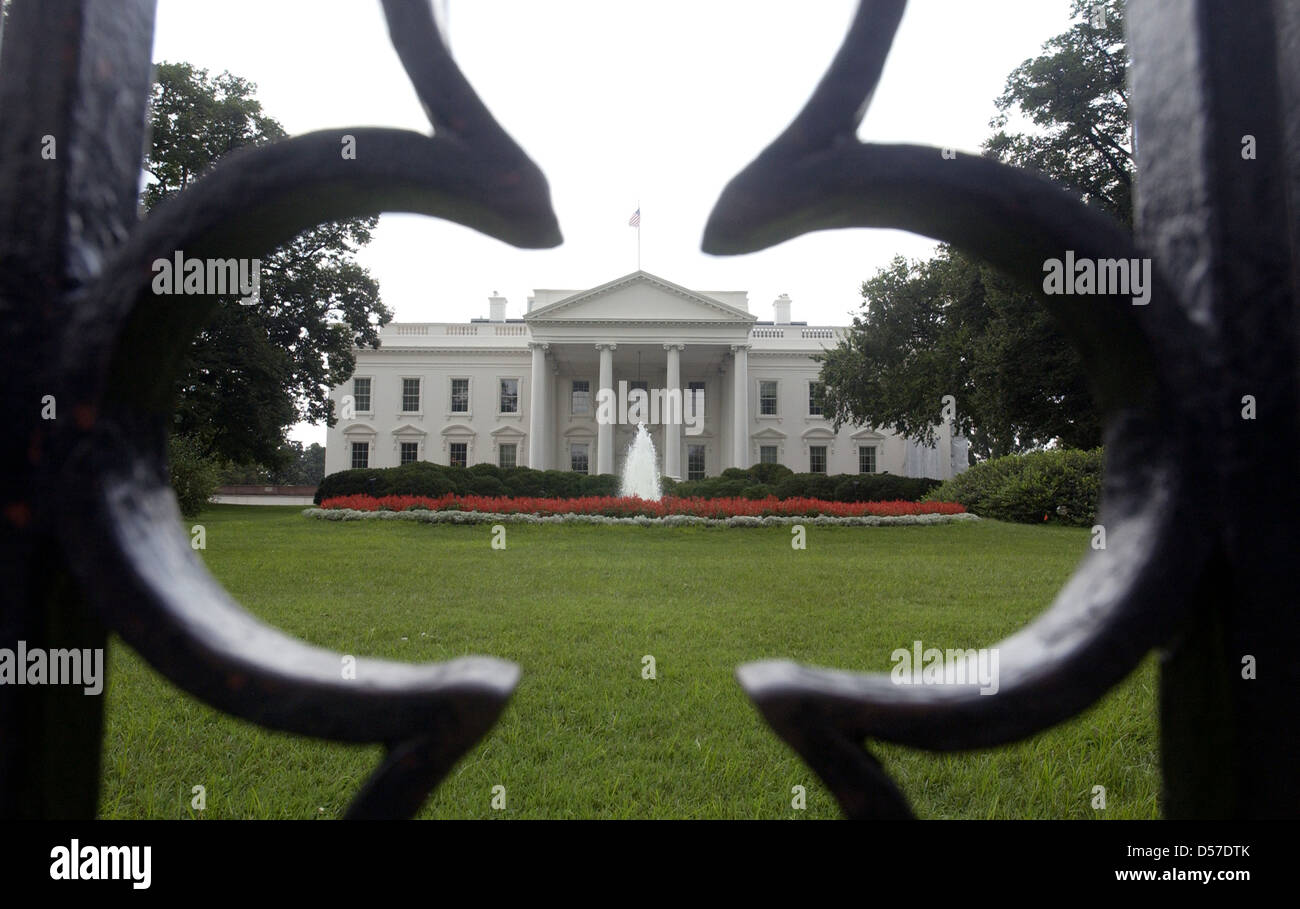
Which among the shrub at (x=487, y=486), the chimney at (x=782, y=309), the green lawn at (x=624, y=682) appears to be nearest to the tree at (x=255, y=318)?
the shrub at (x=487, y=486)

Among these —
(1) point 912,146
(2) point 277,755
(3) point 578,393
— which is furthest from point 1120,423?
(3) point 578,393

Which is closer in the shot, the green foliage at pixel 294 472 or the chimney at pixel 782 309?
the green foliage at pixel 294 472

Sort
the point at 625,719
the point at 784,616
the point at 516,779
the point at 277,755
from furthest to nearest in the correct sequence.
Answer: the point at 784,616
the point at 625,719
the point at 277,755
the point at 516,779

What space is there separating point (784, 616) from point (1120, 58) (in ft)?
55.4

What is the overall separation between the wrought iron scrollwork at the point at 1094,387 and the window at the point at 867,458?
3970 cm

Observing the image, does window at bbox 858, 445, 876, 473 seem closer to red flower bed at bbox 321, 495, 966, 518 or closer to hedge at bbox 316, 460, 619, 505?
hedge at bbox 316, 460, 619, 505

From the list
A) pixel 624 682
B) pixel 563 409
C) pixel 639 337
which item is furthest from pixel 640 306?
pixel 624 682

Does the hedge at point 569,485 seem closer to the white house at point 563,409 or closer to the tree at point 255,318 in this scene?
the tree at point 255,318

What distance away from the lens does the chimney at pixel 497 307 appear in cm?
4241

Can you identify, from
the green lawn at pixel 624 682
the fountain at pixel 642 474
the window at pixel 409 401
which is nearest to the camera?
the green lawn at pixel 624 682

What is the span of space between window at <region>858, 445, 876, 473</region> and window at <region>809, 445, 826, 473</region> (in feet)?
6.56

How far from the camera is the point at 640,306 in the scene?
108 feet
